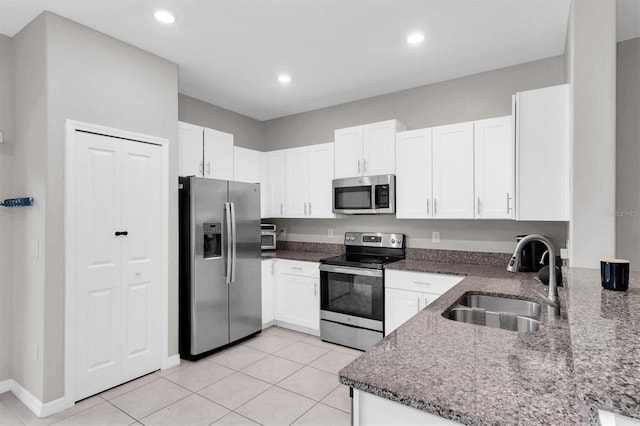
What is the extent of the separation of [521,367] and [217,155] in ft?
11.4

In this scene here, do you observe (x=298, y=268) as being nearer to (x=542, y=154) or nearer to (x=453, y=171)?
(x=453, y=171)

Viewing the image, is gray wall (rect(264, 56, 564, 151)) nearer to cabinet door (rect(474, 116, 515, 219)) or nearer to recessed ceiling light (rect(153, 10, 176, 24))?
cabinet door (rect(474, 116, 515, 219))

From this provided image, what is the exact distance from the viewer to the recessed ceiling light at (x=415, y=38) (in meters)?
2.70

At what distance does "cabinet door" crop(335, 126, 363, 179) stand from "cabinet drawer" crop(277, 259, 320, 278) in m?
1.08

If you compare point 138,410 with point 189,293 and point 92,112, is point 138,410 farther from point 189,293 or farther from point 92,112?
point 92,112

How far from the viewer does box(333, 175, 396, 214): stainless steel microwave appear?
3.57m

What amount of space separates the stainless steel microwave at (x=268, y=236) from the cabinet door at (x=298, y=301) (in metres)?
0.54

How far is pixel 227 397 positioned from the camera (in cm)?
260

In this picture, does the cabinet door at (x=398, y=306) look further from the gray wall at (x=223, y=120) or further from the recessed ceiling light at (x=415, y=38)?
the gray wall at (x=223, y=120)

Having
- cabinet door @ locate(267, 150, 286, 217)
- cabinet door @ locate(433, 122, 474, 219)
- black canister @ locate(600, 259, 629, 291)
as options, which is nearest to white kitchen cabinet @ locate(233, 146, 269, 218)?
cabinet door @ locate(267, 150, 286, 217)

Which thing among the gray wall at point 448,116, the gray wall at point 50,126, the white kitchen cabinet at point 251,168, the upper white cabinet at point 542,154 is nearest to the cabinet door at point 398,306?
the gray wall at point 448,116

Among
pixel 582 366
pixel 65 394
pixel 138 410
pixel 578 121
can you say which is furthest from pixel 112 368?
pixel 578 121

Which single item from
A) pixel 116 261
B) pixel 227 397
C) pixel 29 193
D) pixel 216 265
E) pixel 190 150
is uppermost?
pixel 190 150

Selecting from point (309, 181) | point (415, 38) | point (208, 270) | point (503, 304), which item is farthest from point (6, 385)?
point (415, 38)
